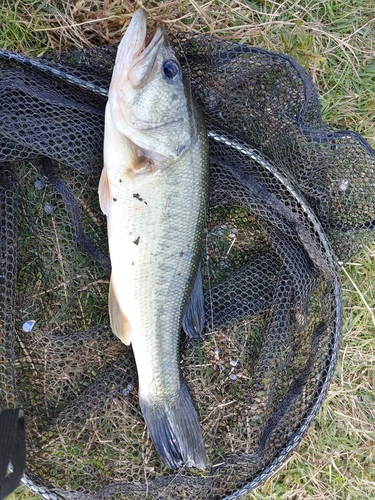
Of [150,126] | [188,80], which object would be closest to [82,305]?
[150,126]

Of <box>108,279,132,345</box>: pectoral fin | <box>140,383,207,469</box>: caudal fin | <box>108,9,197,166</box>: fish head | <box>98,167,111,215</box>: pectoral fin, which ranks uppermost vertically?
<box>108,9,197,166</box>: fish head

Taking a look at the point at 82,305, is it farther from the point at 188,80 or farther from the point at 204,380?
the point at 188,80

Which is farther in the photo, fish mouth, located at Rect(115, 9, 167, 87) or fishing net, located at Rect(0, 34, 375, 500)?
fishing net, located at Rect(0, 34, 375, 500)

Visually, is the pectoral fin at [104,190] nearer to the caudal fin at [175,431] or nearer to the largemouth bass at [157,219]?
the largemouth bass at [157,219]

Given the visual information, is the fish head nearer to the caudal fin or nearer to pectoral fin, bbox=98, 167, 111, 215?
pectoral fin, bbox=98, 167, 111, 215

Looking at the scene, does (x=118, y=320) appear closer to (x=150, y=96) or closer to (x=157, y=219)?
(x=157, y=219)

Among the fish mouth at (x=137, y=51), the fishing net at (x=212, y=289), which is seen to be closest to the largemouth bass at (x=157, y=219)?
the fish mouth at (x=137, y=51)

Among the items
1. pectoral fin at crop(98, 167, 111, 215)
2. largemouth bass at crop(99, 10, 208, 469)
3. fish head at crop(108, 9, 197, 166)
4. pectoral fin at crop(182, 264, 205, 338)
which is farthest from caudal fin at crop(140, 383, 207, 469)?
fish head at crop(108, 9, 197, 166)
